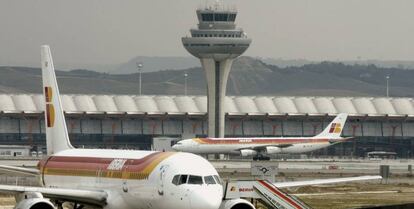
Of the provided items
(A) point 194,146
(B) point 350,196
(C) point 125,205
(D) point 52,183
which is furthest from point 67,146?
(A) point 194,146

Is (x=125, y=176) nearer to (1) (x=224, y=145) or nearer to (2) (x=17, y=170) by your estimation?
(2) (x=17, y=170)

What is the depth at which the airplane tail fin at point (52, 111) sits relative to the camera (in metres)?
66.2

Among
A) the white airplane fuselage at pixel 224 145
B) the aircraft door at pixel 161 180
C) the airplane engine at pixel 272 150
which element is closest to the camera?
the aircraft door at pixel 161 180

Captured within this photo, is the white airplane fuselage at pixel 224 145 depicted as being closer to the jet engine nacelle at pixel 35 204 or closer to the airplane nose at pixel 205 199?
the jet engine nacelle at pixel 35 204

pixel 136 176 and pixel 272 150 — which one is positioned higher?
pixel 136 176

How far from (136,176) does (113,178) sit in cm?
220

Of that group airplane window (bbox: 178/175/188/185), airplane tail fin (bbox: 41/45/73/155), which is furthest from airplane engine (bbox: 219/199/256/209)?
airplane tail fin (bbox: 41/45/73/155)

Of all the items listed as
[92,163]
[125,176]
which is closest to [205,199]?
[125,176]

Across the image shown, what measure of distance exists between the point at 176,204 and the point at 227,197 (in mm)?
4532

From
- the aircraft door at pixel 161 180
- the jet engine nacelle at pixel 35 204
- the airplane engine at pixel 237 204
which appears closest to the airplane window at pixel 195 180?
the aircraft door at pixel 161 180

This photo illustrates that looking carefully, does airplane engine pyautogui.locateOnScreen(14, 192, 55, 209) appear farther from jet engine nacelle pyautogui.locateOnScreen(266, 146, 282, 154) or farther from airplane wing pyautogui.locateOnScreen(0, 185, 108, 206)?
jet engine nacelle pyautogui.locateOnScreen(266, 146, 282, 154)

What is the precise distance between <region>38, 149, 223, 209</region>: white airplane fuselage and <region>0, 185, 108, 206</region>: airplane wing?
1.29ft

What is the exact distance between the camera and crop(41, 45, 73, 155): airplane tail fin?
6625cm

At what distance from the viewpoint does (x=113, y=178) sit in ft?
190
